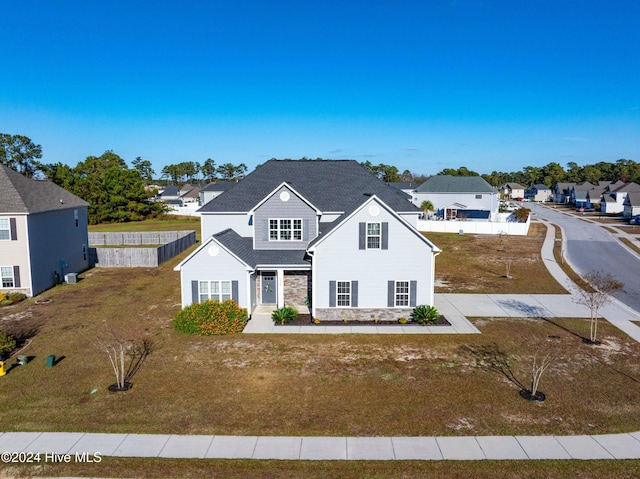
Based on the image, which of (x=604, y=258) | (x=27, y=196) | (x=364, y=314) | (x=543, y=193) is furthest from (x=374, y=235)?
(x=543, y=193)

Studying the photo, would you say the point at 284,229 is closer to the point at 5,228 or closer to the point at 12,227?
the point at 12,227

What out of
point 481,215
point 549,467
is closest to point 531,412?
point 549,467

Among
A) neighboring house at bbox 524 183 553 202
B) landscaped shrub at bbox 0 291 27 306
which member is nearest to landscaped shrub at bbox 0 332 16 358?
landscaped shrub at bbox 0 291 27 306

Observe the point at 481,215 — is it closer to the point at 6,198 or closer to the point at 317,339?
the point at 317,339

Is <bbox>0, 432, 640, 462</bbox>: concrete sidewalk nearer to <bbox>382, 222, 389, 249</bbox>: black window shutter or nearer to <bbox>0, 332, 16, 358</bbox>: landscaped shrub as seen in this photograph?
<bbox>0, 332, 16, 358</bbox>: landscaped shrub

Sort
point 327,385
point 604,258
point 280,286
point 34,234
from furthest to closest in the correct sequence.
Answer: point 604,258
point 34,234
point 280,286
point 327,385

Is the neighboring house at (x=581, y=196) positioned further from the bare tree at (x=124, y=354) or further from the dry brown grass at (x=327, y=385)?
the bare tree at (x=124, y=354)
